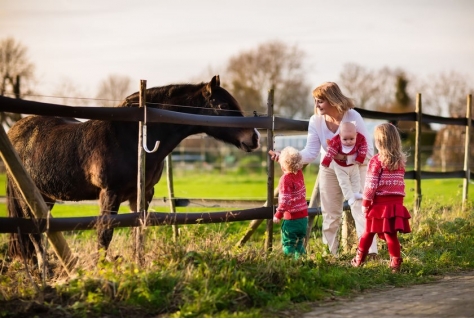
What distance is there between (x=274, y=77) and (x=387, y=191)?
142 ft

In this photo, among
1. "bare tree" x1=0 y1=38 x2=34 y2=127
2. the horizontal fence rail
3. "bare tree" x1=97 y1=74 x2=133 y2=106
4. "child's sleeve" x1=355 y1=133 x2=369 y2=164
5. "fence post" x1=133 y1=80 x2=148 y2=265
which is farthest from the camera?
"bare tree" x1=97 y1=74 x2=133 y2=106

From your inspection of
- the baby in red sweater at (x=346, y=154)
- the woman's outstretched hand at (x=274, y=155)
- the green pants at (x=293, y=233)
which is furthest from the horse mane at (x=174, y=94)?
the green pants at (x=293, y=233)

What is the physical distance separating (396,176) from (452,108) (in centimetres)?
→ 4425

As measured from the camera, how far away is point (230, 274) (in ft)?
17.7

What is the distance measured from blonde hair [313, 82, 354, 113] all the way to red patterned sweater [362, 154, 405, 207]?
28.9 inches

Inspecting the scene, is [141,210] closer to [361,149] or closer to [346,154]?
[346,154]

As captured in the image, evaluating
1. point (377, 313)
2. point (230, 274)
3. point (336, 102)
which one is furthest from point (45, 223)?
point (336, 102)

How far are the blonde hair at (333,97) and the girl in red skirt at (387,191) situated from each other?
523mm

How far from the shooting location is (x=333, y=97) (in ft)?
23.8

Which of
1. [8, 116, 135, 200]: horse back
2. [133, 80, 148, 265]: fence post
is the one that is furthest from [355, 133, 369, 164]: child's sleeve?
[8, 116, 135, 200]: horse back

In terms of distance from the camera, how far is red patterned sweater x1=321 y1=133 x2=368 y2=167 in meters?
7.23

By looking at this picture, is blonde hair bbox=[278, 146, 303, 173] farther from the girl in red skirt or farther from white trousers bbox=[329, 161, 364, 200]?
the girl in red skirt

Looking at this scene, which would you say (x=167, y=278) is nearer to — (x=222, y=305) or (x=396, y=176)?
(x=222, y=305)

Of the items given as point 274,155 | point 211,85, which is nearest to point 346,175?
point 274,155
